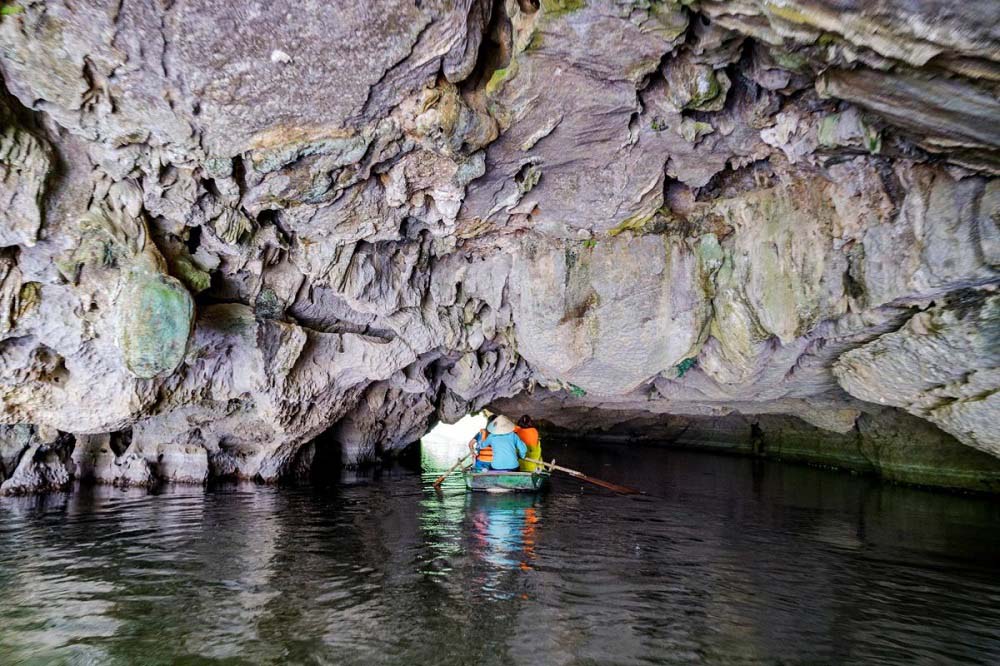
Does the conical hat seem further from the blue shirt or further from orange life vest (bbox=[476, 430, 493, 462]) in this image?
orange life vest (bbox=[476, 430, 493, 462])

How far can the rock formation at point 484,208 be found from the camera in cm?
483

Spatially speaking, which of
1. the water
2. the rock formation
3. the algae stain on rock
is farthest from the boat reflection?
the algae stain on rock

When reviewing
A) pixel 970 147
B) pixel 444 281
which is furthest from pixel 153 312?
pixel 970 147

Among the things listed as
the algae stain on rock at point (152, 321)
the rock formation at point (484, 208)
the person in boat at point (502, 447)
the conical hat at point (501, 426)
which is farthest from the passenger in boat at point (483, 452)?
the algae stain on rock at point (152, 321)

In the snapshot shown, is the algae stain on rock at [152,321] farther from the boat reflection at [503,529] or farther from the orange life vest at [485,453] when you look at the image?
the orange life vest at [485,453]

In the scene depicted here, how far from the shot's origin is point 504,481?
11539mm

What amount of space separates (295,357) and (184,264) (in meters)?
2.85

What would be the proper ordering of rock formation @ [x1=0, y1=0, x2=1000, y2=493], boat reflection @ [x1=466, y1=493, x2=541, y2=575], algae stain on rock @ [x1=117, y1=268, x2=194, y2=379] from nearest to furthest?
rock formation @ [x1=0, y1=0, x2=1000, y2=493], boat reflection @ [x1=466, y1=493, x2=541, y2=575], algae stain on rock @ [x1=117, y1=268, x2=194, y2=379]

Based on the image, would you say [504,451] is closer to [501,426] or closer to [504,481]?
[501,426]

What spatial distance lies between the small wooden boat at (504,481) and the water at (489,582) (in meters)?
0.63

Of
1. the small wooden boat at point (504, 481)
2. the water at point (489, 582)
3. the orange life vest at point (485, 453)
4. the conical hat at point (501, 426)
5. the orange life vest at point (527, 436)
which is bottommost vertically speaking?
the water at point (489, 582)

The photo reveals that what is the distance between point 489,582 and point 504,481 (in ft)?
18.3

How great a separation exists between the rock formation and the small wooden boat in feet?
7.33

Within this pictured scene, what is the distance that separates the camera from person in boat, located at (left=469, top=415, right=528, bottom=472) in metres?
11.9
